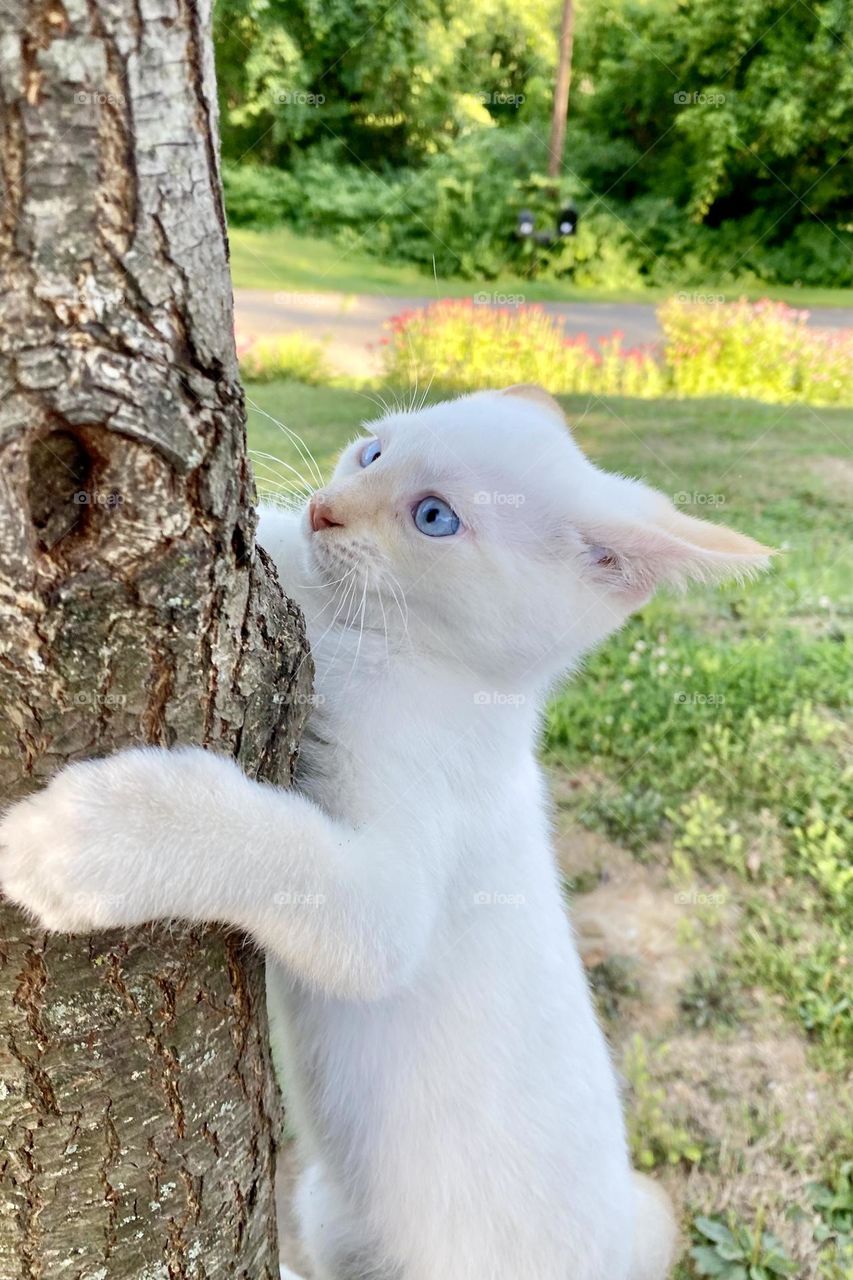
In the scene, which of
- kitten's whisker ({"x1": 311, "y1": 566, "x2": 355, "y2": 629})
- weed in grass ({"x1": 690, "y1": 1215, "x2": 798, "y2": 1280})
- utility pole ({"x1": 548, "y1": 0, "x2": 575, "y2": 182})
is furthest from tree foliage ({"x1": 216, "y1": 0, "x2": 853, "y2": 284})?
weed in grass ({"x1": 690, "y1": 1215, "x2": 798, "y2": 1280})

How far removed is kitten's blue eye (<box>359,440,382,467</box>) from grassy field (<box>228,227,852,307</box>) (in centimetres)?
689

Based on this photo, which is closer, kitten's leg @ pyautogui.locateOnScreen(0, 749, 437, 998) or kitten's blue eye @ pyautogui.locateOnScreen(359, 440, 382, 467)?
kitten's leg @ pyautogui.locateOnScreen(0, 749, 437, 998)

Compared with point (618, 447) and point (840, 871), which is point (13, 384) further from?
point (618, 447)

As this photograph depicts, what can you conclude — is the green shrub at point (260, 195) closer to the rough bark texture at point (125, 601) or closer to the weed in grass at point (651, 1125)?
the weed in grass at point (651, 1125)

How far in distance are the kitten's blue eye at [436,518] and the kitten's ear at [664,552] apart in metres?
0.24

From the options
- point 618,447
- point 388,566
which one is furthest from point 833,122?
point 388,566

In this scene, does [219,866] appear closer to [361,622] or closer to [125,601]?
[125,601]

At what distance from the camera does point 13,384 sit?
0.94 metres

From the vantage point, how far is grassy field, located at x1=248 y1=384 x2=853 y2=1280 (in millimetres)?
2568

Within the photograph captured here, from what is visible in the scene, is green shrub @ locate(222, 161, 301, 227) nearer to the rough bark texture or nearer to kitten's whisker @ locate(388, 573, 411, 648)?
kitten's whisker @ locate(388, 573, 411, 648)

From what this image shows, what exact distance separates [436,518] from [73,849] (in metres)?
0.83

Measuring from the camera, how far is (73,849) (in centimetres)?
113

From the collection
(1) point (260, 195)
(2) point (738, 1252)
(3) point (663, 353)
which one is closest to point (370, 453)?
(2) point (738, 1252)

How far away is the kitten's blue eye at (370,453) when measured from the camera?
1938 mm
